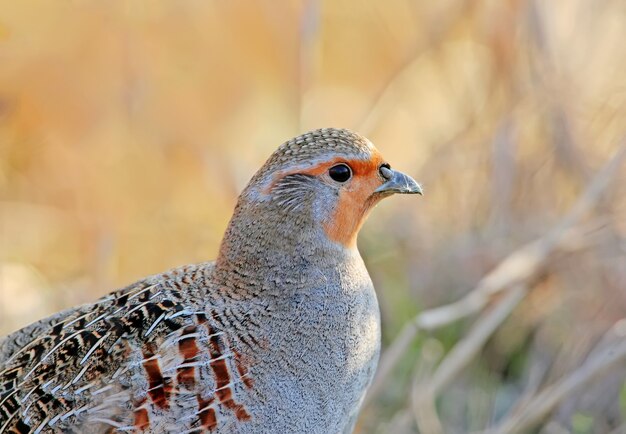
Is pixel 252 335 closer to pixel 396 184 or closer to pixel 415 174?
pixel 396 184

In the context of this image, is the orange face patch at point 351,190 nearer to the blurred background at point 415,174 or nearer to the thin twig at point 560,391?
the blurred background at point 415,174

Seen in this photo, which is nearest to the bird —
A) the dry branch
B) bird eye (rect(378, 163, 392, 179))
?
bird eye (rect(378, 163, 392, 179))

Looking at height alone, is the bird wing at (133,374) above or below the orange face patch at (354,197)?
below

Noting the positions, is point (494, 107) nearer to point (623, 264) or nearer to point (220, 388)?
point (623, 264)

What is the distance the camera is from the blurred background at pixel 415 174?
4.92 metres

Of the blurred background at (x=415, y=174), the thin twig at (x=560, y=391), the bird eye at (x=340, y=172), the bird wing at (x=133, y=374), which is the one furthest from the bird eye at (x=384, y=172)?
the thin twig at (x=560, y=391)

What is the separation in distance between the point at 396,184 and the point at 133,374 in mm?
1116

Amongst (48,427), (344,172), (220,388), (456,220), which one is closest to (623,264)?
(456,220)

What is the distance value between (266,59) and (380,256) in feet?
6.74

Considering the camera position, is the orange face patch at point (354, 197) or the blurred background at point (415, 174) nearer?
the orange face patch at point (354, 197)

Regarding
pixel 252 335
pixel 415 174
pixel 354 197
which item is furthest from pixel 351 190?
pixel 415 174

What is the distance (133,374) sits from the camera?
3.39m

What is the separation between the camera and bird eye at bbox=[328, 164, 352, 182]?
350cm

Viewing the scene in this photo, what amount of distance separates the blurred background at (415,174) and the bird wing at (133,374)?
1265mm
